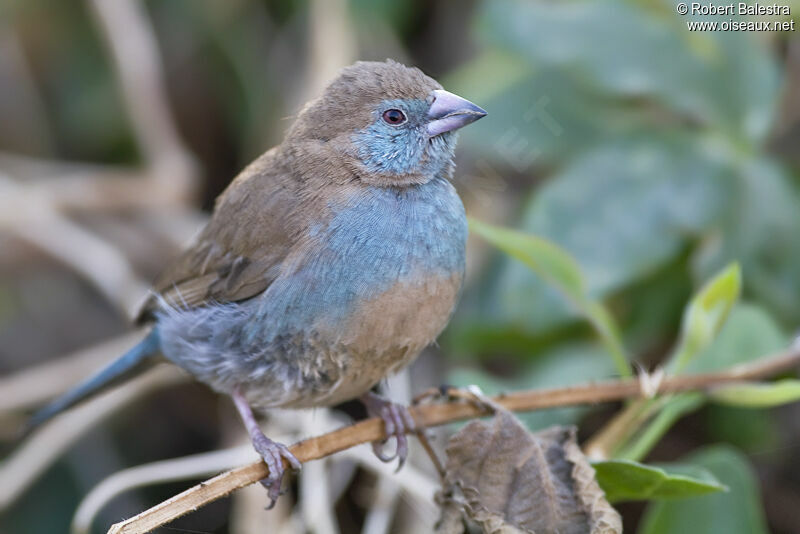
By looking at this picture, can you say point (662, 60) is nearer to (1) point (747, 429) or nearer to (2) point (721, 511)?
(1) point (747, 429)

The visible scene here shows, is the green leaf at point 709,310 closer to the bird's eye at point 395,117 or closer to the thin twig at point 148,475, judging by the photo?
the bird's eye at point 395,117

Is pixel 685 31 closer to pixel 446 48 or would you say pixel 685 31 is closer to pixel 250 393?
pixel 446 48

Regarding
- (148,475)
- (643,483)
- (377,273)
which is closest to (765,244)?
(643,483)

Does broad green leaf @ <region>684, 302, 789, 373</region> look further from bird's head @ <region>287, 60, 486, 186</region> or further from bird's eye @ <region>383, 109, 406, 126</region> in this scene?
bird's eye @ <region>383, 109, 406, 126</region>

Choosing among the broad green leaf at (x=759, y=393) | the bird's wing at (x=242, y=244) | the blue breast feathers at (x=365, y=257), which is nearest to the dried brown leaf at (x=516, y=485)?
the blue breast feathers at (x=365, y=257)

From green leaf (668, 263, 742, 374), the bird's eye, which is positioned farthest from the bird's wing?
green leaf (668, 263, 742, 374)

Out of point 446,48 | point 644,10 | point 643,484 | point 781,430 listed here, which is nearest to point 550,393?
point 643,484
